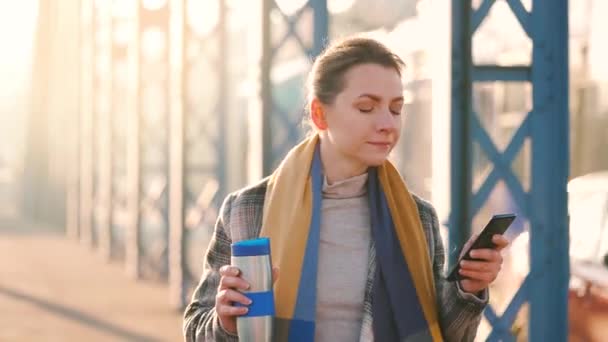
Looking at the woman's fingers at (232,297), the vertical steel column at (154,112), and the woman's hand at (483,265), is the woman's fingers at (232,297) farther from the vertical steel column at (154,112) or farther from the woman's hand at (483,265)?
the vertical steel column at (154,112)

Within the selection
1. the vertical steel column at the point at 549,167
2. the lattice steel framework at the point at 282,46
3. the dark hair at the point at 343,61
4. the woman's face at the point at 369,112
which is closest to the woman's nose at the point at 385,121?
the woman's face at the point at 369,112

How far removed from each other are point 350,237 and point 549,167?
2.07 m

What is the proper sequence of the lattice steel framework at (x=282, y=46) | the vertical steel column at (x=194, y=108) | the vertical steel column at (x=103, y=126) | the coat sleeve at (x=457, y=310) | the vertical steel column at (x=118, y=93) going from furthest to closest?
the vertical steel column at (x=103, y=126) → the vertical steel column at (x=118, y=93) → the vertical steel column at (x=194, y=108) → the lattice steel framework at (x=282, y=46) → the coat sleeve at (x=457, y=310)

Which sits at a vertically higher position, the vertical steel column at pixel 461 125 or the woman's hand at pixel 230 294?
the vertical steel column at pixel 461 125

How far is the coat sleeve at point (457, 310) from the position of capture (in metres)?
2.80

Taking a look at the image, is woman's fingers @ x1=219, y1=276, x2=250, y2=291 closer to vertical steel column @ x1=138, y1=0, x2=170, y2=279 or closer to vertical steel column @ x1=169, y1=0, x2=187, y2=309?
vertical steel column @ x1=169, y1=0, x2=187, y2=309

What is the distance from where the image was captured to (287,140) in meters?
6.77

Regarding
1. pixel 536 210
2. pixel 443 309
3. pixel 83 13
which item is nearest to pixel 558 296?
pixel 536 210

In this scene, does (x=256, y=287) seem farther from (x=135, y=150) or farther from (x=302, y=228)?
(x=135, y=150)

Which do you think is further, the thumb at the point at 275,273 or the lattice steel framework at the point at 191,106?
the lattice steel framework at the point at 191,106

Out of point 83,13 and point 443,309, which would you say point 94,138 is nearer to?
point 83,13

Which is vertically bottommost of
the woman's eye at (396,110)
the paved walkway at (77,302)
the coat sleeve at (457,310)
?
the paved walkway at (77,302)

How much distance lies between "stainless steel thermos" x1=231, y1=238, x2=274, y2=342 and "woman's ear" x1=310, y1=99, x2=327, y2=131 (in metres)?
0.43

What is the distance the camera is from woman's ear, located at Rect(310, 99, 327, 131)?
9.58 feet
